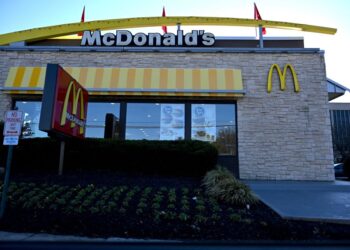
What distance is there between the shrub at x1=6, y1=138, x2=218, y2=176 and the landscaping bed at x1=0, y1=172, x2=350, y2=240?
6.23ft

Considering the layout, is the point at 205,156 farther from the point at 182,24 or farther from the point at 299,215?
the point at 182,24

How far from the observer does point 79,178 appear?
27.0ft

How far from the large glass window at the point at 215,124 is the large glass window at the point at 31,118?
622 cm

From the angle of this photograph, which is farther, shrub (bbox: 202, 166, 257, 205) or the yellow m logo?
the yellow m logo

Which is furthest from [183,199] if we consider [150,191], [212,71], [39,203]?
[212,71]

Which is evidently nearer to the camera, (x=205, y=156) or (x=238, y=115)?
(x=205, y=156)

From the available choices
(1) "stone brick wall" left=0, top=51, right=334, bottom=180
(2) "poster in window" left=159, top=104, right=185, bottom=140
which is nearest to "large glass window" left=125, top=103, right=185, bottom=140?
(2) "poster in window" left=159, top=104, right=185, bottom=140

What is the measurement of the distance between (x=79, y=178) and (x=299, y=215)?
19.1ft

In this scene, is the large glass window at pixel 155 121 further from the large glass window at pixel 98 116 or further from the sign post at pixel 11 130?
the sign post at pixel 11 130

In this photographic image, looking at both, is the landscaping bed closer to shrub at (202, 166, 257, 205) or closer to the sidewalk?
shrub at (202, 166, 257, 205)

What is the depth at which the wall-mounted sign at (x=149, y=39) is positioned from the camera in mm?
13227

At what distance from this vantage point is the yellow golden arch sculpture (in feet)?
42.9

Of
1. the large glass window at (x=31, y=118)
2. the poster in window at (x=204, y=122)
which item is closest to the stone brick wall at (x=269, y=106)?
the large glass window at (x=31, y=118)

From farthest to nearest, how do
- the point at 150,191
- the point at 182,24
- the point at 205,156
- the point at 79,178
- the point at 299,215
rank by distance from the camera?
the point at 182,24
the point at 205,156
the point at 79,178
the point at 150,191
the point at 299,215
